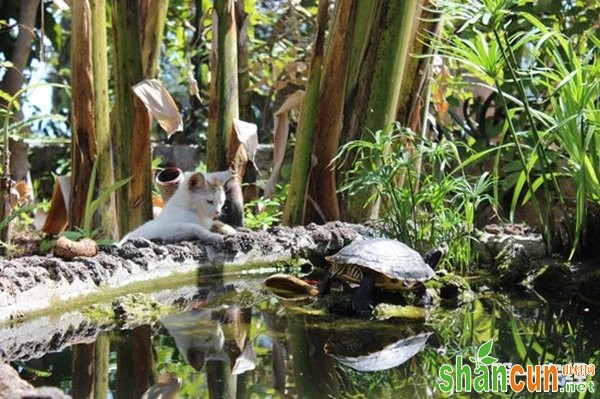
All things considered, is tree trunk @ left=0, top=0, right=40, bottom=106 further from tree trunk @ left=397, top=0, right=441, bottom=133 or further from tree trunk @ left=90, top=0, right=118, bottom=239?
tree trunk @ left=397, top=0, right=441, bottom=133

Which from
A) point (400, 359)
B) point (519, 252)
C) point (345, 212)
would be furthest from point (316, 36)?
point (400, 359)

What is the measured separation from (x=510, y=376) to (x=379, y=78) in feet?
8.47

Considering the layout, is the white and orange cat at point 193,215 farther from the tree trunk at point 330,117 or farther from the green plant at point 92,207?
the tree trunk at point 330,117

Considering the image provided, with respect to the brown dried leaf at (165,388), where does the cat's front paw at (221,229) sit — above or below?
below

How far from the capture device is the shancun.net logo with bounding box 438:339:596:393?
96.9 inches

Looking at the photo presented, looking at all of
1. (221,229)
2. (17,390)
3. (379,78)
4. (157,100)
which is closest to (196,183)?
(221,229)

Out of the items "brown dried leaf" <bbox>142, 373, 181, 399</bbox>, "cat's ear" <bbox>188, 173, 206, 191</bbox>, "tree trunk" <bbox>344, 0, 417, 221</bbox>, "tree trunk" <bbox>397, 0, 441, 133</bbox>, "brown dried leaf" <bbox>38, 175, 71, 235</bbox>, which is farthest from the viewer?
"tree trunk" <bbox>397, 0, 441, 133</bbox>

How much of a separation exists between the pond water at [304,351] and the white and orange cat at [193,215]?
0.65 metres

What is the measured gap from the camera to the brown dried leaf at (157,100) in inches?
172

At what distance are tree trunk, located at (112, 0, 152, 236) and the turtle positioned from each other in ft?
4.21

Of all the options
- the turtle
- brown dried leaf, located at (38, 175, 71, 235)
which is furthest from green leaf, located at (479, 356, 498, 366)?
brown dried leaf, located at (38, 175, 71, 235)

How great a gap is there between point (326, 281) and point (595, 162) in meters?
1.20

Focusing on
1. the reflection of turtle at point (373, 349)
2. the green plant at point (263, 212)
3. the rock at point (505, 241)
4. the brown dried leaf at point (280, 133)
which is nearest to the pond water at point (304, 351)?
the reflection of turtle at point (373, 349)

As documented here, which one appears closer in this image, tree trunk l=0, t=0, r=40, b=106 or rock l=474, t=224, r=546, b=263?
rock l=474, t=224, r=546, b=263
